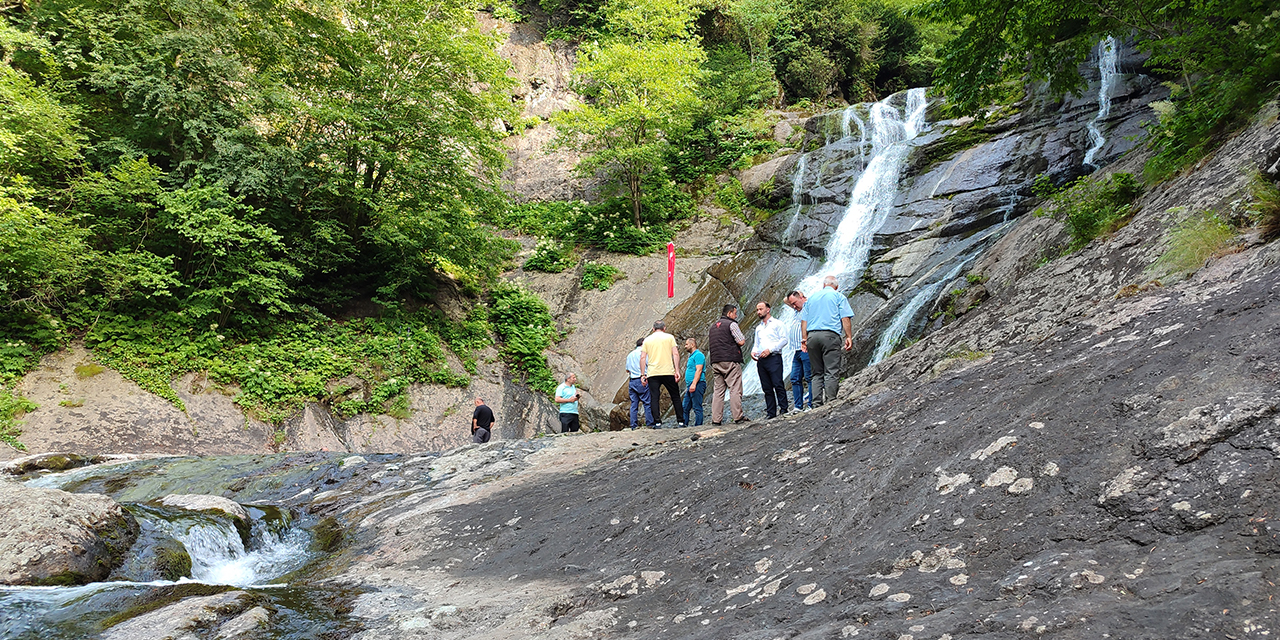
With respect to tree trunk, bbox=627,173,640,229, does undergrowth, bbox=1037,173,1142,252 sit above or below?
below

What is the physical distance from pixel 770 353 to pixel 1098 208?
4433mm

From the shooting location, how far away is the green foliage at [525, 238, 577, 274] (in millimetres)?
21922

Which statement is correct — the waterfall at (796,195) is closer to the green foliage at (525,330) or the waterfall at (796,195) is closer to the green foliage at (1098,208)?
the green foliage at (525,330)

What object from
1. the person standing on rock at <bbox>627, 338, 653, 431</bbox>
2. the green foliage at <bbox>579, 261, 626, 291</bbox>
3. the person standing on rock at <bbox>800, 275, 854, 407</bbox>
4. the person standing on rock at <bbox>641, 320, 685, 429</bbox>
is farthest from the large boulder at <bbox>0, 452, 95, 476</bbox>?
the green foliage at <bbox>579, 261, 626, 291</bbox>

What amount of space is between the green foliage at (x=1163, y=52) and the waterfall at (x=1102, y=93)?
5027mm

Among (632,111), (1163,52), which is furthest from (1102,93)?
(632,111)

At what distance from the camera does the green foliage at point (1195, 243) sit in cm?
531

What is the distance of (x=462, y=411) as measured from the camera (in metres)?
16.0

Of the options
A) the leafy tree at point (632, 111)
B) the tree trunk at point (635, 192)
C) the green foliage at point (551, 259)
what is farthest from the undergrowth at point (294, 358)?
the leafy tree at point (632, 111)

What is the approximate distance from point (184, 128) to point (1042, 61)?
16.6 meters

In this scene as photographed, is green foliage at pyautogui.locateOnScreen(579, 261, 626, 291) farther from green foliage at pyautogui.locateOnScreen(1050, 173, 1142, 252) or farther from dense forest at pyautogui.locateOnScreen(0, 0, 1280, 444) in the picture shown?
green foliage at pyautogui.locateOnScreen(1050, 173, 1142, 252)

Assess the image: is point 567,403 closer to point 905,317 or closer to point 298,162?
point 905,317

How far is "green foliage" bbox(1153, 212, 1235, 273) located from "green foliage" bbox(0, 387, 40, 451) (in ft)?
53.1

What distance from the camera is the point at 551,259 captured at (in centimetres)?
2211
